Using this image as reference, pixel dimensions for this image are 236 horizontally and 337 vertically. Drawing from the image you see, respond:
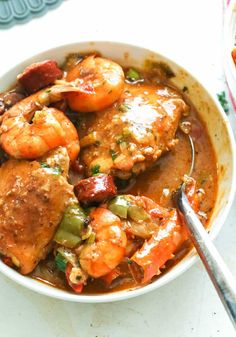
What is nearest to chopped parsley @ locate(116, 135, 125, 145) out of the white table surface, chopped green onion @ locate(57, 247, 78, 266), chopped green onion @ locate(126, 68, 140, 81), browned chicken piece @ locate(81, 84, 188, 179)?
browned chicken piece @ locate(81, 84, 188, 179)

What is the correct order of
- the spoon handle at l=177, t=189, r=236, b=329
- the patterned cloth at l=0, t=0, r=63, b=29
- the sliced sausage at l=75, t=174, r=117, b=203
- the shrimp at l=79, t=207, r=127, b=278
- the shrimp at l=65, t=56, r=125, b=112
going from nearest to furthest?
the spoon handle at l=177, t=189, r=236, b=329
the shrimp at l=79, t=207, r=127, b=278
the sliced sausage at l=75, t=174, r=117, b=203
the shrimp at l=65, t=56, r=125, b=112
the patterned cloth at l=0, t=0, r=63, b=29

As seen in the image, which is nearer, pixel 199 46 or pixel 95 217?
pixel 95 217

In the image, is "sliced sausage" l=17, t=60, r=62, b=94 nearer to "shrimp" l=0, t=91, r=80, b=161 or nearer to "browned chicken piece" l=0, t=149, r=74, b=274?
"shrimp" l=0, t=91, r=80, b=161

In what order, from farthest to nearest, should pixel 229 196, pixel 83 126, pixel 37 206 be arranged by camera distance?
1. pixel 83 126
2. pixel 229 196
3. pixel 37 206

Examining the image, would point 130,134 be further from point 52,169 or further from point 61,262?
point 61,262

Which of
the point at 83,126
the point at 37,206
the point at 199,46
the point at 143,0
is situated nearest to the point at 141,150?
the point at 83,126

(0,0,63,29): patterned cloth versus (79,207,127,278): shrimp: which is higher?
(0,0,63,29): patterned cloth

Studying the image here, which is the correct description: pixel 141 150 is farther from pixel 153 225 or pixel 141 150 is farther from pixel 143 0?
pixel 143 0
